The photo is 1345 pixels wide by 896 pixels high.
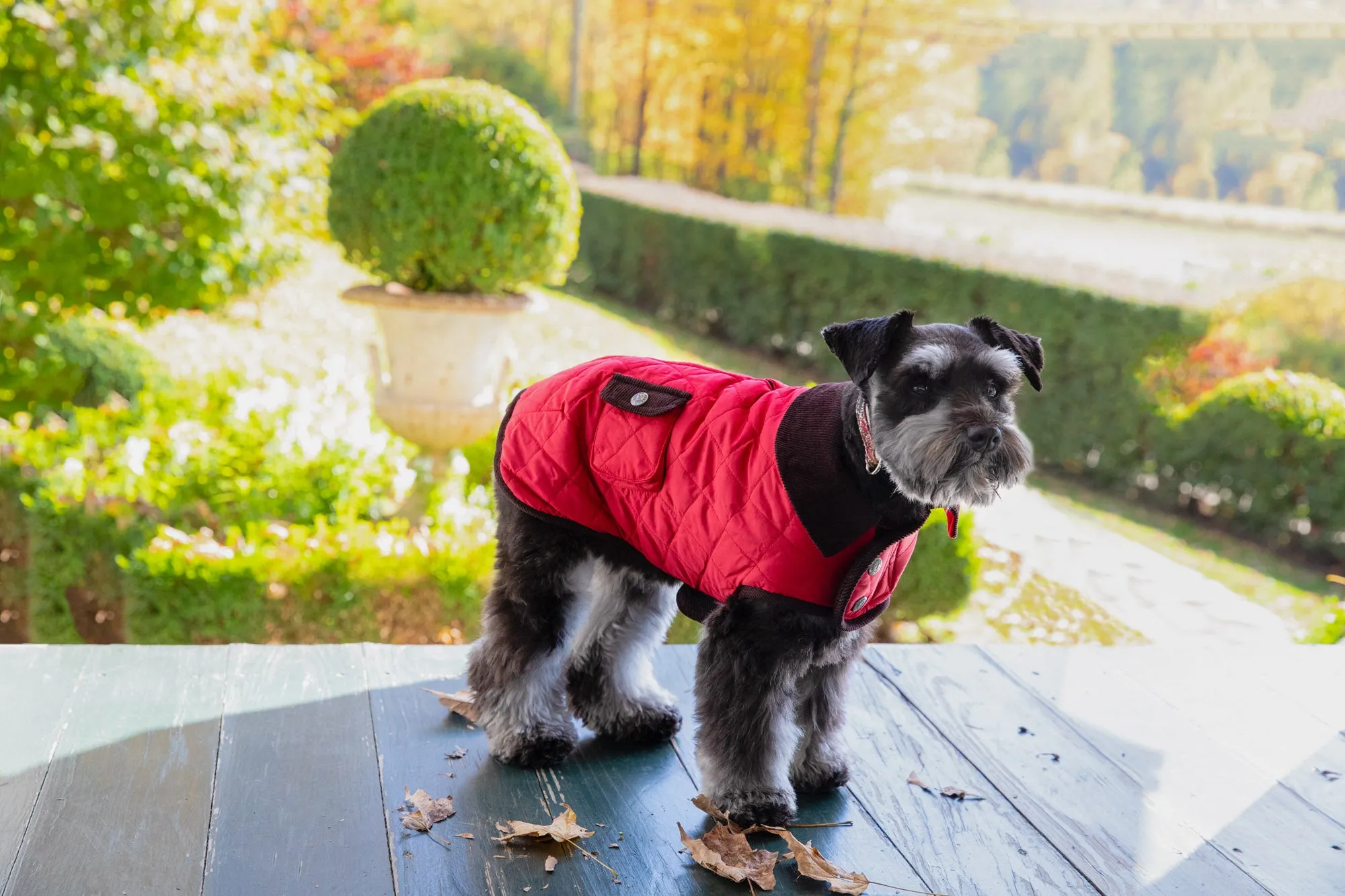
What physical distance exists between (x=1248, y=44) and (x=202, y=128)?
75.0 ft

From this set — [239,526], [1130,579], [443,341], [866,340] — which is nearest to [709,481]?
[866,340]

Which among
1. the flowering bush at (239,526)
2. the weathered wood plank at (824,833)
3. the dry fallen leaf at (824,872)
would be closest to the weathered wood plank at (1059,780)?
the weathered wood plank at (824,833)

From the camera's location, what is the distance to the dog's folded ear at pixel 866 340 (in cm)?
228

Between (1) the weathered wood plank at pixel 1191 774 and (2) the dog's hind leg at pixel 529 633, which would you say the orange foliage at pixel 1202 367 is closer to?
(1) the weathered wood plank at pixel 1191 774

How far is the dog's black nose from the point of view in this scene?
2.17 metres

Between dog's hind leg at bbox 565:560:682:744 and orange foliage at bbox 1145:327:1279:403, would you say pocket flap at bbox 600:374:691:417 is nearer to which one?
dog's hind leg at bbox 565:560:682:744

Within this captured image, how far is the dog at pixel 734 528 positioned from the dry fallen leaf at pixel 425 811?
0.26 meters

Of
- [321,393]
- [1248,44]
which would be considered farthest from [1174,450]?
[1248,44]

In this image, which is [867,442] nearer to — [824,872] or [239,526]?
[824,872]

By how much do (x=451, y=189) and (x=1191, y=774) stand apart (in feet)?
12.8

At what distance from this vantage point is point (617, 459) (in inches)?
102

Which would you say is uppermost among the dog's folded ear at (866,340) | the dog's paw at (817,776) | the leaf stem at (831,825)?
the dog's folded ear at (866,340)

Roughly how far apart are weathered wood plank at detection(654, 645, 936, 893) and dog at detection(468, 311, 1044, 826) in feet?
0.21

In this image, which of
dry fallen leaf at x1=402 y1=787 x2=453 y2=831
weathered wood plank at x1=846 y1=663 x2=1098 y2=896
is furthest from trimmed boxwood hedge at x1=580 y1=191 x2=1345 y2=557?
dry fallen leaf at x1=402 y1=787 x2=453 y2=831
